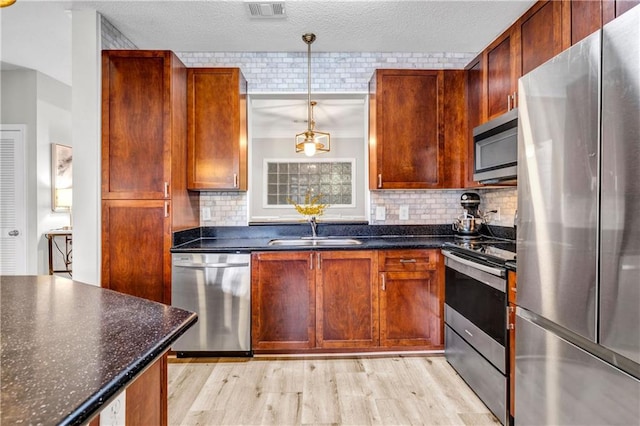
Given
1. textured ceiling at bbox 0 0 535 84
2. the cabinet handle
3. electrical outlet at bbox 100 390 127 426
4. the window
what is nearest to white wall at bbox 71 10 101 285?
textured ceiling at bbox 0 0 535 84

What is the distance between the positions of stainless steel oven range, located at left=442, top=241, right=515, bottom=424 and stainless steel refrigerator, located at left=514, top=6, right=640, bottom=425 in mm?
242

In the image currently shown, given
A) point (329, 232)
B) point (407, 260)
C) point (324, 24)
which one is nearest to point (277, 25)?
point (324, 24)

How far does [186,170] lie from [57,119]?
258 centimetres

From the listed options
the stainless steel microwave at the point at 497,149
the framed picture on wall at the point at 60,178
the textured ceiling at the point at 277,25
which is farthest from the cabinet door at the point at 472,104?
the framed picture on wall at the point at 60,178

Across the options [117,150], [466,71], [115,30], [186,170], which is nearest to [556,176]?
[466,71]

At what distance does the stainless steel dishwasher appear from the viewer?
263 centimetres

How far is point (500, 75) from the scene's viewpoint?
7.98 ft

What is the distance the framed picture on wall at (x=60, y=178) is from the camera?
409cm

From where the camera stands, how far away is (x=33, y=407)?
1.88 feet

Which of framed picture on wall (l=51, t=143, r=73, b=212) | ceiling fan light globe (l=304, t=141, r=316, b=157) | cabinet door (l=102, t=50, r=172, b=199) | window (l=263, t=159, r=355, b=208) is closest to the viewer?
cabinet door (l=102, t=50, r=172, b=199)

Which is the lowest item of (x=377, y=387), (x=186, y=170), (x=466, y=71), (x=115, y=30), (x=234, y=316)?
(x=377, y=387)

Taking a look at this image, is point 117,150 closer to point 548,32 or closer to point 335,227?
point 335,227

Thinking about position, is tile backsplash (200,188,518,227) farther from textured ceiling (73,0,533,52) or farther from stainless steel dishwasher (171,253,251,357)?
textured ceiling (73,0,533,52)

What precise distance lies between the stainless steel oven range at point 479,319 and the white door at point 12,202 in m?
4.54
